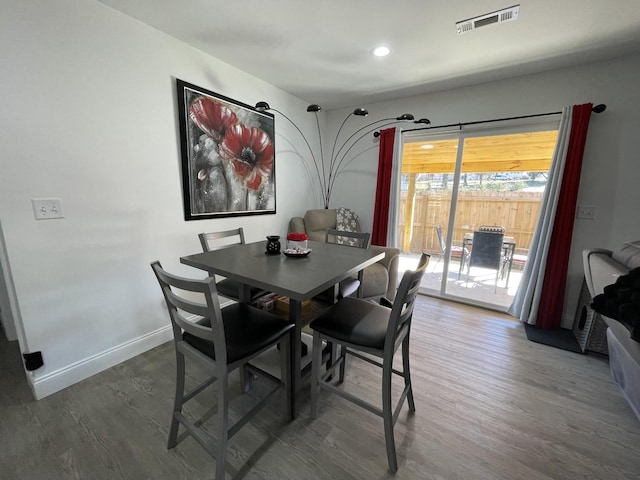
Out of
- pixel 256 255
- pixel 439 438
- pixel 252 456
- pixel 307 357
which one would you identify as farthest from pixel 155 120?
pixel 439 438

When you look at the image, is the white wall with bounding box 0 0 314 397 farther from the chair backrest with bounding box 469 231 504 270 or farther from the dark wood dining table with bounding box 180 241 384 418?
the chair backrest with bounding box 469 231 504 270

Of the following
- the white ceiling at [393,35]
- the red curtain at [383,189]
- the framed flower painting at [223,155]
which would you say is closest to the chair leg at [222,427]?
the framed flower painting at [223,155]

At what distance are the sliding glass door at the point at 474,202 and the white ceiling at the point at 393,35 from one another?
0.66 meters

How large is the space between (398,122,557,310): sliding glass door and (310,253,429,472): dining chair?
2.14 metres

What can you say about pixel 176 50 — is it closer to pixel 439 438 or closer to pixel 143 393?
pixel 143 393

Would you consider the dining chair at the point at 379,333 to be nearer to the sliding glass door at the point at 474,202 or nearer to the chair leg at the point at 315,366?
the chair leg at the point at 315,366

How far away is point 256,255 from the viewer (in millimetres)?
1626

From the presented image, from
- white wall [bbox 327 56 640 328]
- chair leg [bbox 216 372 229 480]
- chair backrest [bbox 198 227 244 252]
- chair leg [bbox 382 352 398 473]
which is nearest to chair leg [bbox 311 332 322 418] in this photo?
chair leg [bbox 382 352 398 473]

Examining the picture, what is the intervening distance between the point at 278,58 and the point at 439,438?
297cm

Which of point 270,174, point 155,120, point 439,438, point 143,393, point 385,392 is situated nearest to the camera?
point 385,392

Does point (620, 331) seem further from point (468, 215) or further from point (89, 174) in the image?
point (89, 174)

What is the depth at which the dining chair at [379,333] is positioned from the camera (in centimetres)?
112

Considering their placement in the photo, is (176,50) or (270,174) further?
(270,174)

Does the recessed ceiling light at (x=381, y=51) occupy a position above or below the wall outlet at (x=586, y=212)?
above
